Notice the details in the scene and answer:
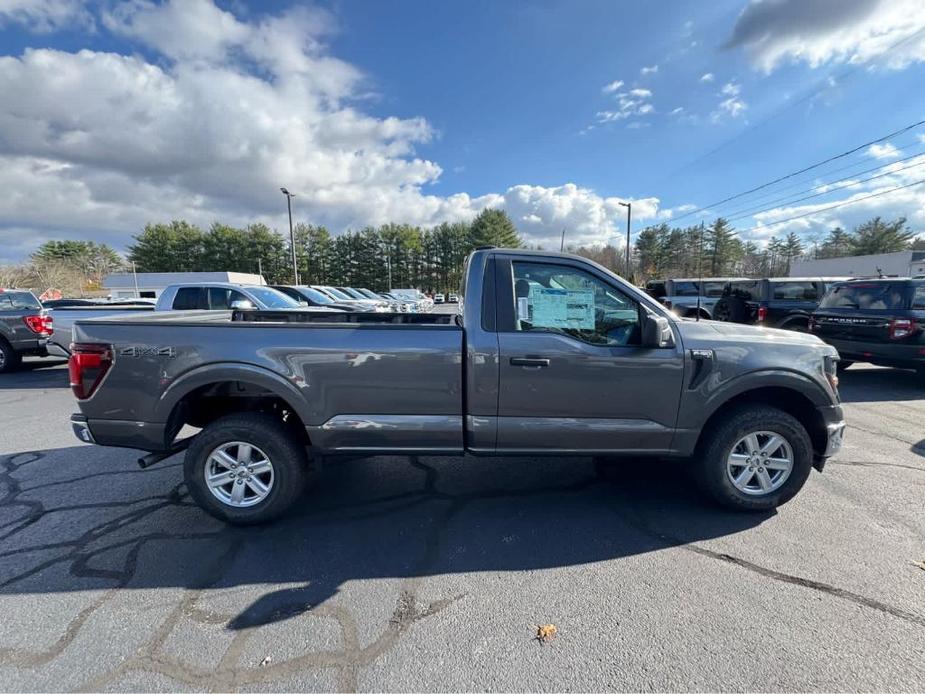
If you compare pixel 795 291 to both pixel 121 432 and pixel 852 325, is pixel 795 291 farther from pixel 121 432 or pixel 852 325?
pixel 121 432

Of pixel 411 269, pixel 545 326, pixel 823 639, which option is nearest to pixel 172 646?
pixel 545 326

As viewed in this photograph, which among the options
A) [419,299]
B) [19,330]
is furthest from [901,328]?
[419,299]

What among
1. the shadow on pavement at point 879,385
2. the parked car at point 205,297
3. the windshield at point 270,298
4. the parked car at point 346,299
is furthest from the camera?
the parked car at point 346,299

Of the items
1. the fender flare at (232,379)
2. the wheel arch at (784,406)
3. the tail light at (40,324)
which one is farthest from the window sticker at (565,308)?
the tail light at (40,324)

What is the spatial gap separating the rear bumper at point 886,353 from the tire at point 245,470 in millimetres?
8188

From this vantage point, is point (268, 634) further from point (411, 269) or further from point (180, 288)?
Result: point (411, 269)

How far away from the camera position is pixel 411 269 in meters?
72.2

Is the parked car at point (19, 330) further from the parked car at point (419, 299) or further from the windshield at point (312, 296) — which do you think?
the parked car at point (419, 299)

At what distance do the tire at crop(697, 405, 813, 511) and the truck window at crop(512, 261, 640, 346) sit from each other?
1.03 m

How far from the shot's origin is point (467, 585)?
2.51 m

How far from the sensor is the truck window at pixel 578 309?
121 inches

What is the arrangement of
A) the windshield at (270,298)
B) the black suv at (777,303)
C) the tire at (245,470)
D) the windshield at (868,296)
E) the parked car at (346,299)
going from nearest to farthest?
the tire at (245,470) → the windshield at (868,296) → the windshield at (270,298) → the black suv at (777,303) → the parked car at (346,299)

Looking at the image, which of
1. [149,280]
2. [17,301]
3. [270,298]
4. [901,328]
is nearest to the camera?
[901,328]

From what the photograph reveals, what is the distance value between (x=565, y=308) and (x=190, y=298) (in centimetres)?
958
